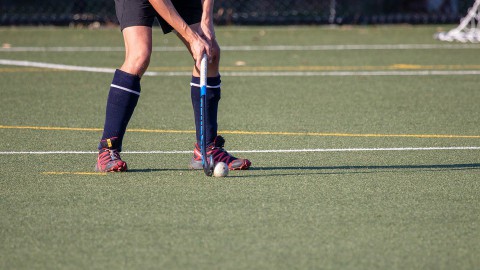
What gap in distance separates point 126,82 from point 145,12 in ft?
1.47

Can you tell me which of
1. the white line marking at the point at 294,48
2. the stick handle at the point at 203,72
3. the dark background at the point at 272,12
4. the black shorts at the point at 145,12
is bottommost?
the dark background at the point at 272,12

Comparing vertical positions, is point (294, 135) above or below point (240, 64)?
above

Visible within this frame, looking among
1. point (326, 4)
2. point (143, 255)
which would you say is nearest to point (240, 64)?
point (326, 4)

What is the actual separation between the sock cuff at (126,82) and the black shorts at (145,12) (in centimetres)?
29

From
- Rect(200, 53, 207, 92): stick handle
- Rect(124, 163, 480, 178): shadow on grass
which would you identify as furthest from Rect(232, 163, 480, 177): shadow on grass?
Rect(200, 53, 207, 92): stick handle

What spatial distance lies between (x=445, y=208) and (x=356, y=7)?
14.1 m

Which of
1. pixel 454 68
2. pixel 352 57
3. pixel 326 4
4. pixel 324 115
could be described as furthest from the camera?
pixel 326 4

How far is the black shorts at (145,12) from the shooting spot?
6.57m

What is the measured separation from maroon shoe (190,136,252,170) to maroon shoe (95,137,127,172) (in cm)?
46

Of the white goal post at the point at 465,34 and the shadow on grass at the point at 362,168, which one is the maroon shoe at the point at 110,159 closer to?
the shadow on grass at the point at 362,168

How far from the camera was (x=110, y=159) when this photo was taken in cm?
659

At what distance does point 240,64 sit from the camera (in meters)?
13.2

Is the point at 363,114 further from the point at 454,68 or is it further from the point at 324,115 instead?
the point at 454,68

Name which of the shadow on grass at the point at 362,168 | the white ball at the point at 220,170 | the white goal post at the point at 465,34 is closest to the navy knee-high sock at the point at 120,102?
the white ball at the point at 220,170
